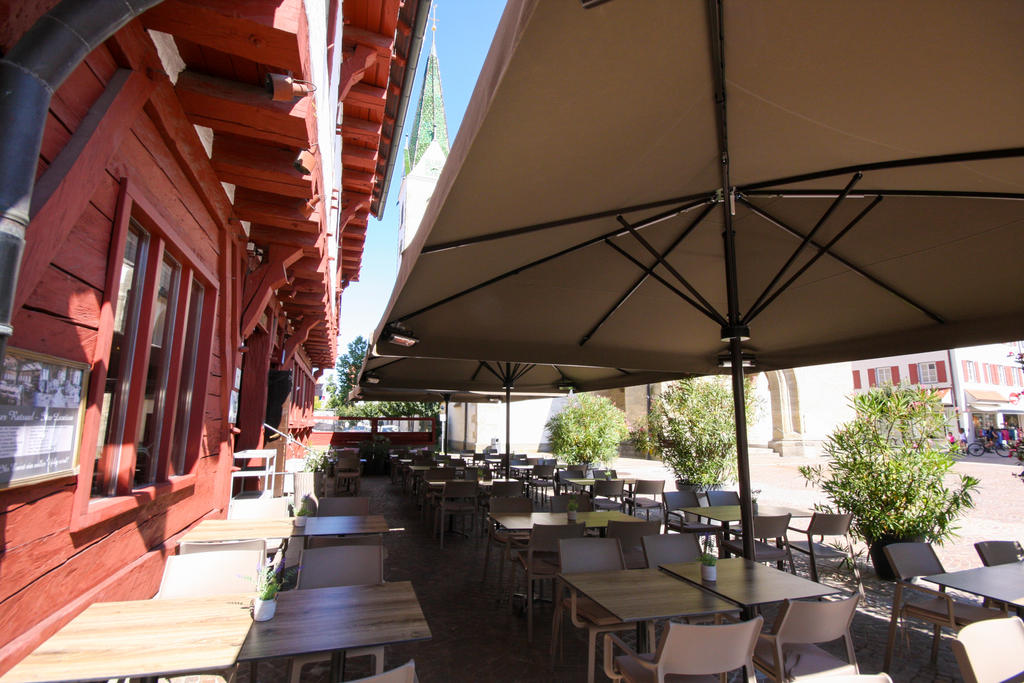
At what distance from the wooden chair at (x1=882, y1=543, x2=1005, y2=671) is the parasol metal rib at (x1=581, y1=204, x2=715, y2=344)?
2573 mm

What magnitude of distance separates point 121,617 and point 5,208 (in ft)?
6.42

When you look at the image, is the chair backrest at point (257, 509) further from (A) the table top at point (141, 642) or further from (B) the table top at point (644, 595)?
(B) the table top at point (644, 595)

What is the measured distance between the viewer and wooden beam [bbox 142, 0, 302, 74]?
1863 millimetres

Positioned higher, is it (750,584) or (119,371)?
(119,371)

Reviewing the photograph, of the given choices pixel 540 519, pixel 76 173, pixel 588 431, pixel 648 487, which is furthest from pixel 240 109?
pixel 588 431

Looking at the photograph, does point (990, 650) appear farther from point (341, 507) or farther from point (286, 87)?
point (341, 507)

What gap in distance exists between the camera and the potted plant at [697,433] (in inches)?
340

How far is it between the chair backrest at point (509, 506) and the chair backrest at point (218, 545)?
2.50 m

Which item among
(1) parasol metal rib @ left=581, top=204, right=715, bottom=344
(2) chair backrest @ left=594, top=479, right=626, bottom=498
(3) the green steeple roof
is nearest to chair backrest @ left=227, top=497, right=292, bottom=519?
(1) parasol metal rib @ left=581, top=204, right=715, bottom=344

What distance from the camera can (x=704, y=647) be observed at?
7.30 feet

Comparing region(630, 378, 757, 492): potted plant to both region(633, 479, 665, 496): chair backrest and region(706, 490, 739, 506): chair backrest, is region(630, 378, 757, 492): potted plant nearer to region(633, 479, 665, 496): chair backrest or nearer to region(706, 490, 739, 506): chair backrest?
region(633, 479, 665, 496): chair backrest

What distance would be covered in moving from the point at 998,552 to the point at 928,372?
3801 centimetres

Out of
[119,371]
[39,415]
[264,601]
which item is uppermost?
[119,371]

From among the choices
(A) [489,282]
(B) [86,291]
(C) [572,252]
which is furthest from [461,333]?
(B) [86,291]
